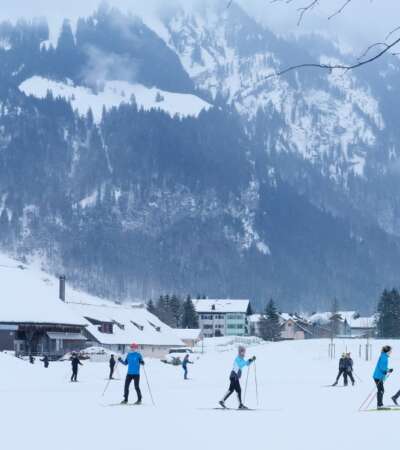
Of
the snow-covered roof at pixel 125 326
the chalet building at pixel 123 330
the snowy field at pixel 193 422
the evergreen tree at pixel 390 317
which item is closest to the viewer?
the snowy field at pixel 193 422

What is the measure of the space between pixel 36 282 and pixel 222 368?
2461cm

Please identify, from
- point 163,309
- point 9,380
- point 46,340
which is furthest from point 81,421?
point 163,309

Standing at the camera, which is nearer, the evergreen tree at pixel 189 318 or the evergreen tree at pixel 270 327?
the evergreen tree at pixel 270 327

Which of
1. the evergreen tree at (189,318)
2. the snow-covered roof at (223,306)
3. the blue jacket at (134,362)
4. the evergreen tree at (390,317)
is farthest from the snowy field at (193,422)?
the snow-covered roof at (223,306)

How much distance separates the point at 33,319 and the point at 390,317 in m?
68.0

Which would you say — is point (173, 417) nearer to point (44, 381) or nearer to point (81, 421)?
point (81, 421)

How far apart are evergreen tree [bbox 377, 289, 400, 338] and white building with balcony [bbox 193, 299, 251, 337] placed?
167 feet

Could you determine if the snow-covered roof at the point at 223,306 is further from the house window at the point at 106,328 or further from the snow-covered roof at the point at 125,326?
the house window at the point at 106,328

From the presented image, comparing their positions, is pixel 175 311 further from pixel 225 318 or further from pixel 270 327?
pixel 225 318

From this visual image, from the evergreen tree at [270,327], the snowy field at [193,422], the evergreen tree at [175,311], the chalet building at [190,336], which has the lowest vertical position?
the snowy field at [193,422]

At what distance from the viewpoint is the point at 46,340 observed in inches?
3091

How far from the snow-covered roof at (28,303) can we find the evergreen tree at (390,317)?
2372 inches

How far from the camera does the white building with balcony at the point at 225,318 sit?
181750 mm

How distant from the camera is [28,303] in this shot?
254 feet
